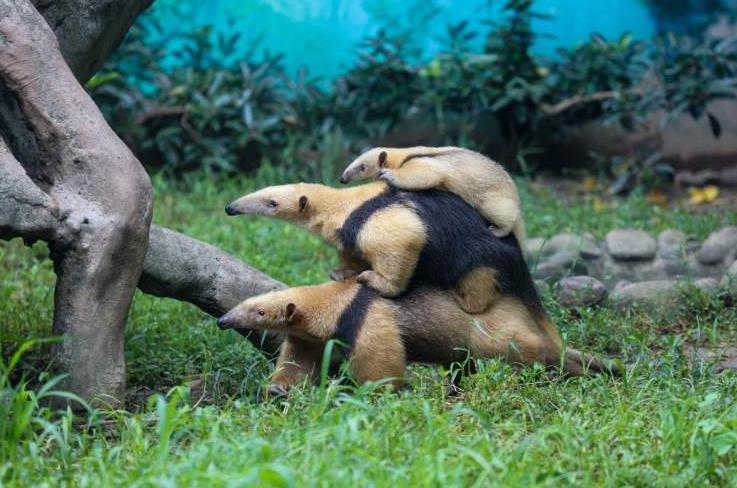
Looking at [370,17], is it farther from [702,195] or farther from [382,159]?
[382,159]

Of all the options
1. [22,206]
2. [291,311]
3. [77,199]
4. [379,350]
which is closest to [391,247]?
[379,350]

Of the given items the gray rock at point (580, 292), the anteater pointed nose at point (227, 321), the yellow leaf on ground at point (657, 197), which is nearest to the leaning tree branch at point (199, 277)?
the anteater pointed nose at point (227, 321)

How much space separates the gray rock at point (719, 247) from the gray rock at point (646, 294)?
0.88m

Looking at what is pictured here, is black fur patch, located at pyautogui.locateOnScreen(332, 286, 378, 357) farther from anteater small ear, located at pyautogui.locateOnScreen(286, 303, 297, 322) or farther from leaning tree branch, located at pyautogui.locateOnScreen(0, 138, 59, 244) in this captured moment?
leaning tree branch, located at pyautogui.locateOnScreen(0, 138, 59, 244)

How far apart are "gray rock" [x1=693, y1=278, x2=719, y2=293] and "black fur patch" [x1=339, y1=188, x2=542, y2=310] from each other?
2314mm

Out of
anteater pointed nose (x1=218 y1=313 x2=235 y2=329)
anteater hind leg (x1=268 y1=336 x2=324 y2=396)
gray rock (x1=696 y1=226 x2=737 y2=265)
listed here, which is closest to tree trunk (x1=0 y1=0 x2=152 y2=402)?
anteater pointed nose (x1=218 y1=313 x2=235 y2=329)

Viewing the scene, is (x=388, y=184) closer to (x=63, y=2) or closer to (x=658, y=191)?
(x=63, y=2)

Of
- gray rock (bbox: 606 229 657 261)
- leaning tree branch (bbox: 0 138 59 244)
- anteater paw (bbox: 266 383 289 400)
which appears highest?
leaning tree branch (bbox: 0 138 59 244)

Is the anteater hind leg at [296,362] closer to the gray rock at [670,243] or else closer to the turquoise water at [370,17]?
the gray rock at [670,243]

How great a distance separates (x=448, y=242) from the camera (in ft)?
17.5

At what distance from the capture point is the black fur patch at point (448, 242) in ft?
17.6

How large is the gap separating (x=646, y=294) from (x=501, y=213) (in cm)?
217

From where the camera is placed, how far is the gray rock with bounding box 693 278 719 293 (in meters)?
7.29

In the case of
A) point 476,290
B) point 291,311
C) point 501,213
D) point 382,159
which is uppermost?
point 382,159
